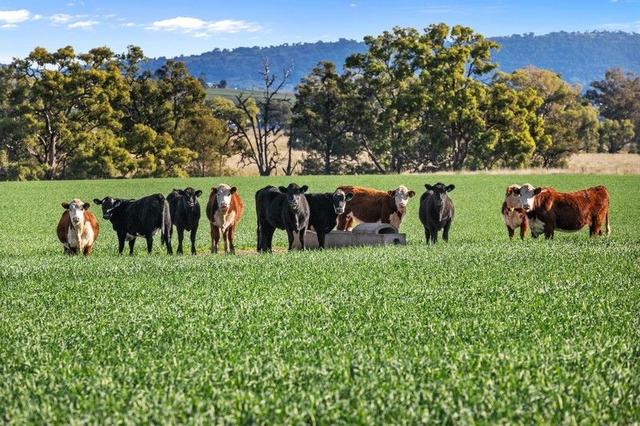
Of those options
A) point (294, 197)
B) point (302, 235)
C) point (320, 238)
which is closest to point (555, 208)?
point (320, 238)

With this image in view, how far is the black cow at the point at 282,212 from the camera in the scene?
22172mm

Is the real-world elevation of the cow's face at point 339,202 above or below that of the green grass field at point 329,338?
above

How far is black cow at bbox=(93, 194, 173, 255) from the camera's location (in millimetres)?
21844

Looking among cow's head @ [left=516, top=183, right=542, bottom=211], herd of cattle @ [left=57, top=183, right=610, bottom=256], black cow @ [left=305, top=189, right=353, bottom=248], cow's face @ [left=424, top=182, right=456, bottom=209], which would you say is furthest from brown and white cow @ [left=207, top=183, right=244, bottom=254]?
cow's head @ [left=516, top=183, right=542, bottom=211]

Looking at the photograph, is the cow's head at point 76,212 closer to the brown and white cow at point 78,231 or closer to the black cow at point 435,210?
the brown and white cow at point 78,231

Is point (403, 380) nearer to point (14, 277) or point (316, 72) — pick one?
point (14, 277)

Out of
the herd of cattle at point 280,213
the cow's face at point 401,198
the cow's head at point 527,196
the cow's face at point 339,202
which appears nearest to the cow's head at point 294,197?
the herd of cattle at point 280,213

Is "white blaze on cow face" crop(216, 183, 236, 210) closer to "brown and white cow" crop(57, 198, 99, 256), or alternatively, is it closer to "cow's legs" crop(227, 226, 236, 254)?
"cow's legs" crop(227, 226, 236, 254)

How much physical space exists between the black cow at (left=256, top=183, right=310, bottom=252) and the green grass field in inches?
153

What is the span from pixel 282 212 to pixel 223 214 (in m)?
1.97

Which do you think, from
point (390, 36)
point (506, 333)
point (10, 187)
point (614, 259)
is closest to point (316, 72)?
point (390, 36)

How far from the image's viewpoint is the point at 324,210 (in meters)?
23.0

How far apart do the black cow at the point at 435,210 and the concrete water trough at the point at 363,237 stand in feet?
2.56

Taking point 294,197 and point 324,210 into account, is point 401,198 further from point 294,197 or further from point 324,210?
point 294,197
